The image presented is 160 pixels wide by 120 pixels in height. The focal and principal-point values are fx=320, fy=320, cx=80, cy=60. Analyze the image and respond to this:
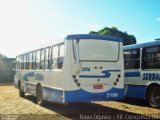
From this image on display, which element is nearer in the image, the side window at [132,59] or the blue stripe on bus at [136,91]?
the blue stripe on bus at [136,91]

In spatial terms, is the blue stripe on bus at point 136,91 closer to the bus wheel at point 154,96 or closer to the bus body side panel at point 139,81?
the bus body side panel at point 139,81

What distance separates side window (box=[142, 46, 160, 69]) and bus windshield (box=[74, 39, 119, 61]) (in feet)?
7.41

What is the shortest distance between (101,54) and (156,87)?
3.36 m

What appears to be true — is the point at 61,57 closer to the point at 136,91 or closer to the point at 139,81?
the point at 139,81

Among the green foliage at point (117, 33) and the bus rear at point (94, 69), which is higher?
the green foliage at point (117, 33)

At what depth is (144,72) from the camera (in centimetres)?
1461

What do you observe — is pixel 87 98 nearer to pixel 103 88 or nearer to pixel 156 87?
pixel 103 88

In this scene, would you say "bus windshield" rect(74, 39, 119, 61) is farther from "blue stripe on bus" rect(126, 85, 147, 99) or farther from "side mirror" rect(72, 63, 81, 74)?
"blue stripe on bus" rect(126, 85, 147, 99)

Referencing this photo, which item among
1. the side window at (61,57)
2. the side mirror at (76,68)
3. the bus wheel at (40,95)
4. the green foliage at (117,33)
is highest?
the green foliage at (117,33)

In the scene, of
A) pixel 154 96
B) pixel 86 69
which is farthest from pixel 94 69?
pixel 154 96

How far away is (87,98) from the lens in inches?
454

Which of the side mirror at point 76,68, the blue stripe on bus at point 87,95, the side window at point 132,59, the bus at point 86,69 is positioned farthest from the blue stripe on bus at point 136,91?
the side mirror at point 76,68

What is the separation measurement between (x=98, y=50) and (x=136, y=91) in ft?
13.8

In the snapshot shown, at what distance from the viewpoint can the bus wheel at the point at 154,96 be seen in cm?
1377
